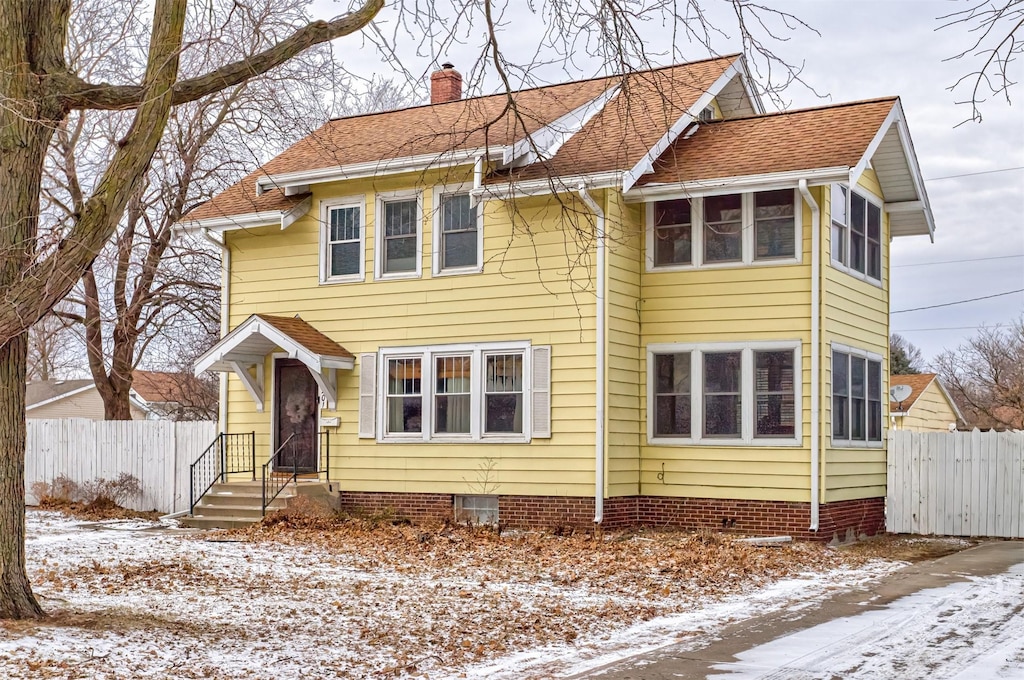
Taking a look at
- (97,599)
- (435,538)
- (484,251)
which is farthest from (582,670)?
(484,251)

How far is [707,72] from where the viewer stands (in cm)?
1950

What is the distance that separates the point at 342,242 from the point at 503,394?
414 centimetres

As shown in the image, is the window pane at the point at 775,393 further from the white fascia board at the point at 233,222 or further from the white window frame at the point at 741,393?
the white fascia board at the point at 233,222

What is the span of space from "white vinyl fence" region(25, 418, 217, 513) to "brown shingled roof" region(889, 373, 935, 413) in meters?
28.3

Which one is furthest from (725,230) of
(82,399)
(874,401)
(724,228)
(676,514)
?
(82,399)

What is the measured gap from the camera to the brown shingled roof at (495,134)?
17.5 metres

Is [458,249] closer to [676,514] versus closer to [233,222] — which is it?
[233,222]

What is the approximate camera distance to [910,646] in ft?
30.0

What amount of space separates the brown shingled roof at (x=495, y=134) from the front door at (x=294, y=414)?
2891 mm

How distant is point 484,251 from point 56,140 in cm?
1062

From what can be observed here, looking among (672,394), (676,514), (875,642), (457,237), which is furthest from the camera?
(457,237)

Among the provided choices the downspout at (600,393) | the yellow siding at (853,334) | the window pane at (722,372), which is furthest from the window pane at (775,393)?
the downspout at (600,393)

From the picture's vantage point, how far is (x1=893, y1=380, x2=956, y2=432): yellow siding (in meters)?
44.0

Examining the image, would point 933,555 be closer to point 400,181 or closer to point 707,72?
point 707,72
